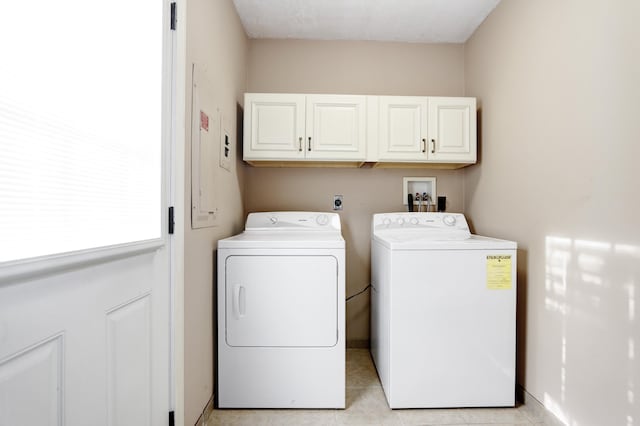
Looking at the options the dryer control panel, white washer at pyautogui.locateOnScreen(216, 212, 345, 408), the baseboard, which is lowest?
the baseboard

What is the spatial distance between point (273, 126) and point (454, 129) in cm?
127

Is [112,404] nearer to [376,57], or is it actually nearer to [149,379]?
[149,379]

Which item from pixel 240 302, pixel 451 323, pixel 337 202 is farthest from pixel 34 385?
pixel 337 202

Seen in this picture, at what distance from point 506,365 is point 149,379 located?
5.82 ft

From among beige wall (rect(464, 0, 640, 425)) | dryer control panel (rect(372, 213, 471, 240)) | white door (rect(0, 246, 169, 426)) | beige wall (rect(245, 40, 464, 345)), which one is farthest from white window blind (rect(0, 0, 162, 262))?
beige wall (rect(464, 0, 640, 425))

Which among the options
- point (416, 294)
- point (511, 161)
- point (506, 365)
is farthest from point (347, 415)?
point (511, 161)

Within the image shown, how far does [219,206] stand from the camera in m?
1.94

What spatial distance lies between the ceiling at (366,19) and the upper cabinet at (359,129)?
0.57 meters

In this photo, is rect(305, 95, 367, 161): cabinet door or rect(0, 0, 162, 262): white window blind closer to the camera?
rect(0, 0, 162, 262): white window blind

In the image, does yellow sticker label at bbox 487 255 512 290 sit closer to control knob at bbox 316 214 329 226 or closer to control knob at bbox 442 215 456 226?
control knob at bbox 442 215 456 226

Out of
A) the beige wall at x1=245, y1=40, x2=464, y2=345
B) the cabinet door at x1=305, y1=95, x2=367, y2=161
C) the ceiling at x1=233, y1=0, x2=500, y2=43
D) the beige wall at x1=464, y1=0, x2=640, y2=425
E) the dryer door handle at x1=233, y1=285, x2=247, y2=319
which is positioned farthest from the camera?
the beige wall at x1=245, y1=40, x2=464, y2=345

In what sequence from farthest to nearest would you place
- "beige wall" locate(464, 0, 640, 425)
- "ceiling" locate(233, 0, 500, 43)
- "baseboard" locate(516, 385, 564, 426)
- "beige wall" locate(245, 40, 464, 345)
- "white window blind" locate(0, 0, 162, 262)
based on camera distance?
1. "beige wall" locate(245, 40, 464, 345)
2. "ceiling" locate(233, 0, 500, 43)
3. "baseboard" locate(516, 385, 564, 426)
4. "beige wall" locate(464, 0, 640, 425)
5. "white window blind" locate(0, 0, 162, 262)

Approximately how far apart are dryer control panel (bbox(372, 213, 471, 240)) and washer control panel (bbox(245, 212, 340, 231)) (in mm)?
338

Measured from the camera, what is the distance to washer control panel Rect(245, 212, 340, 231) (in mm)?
2441
